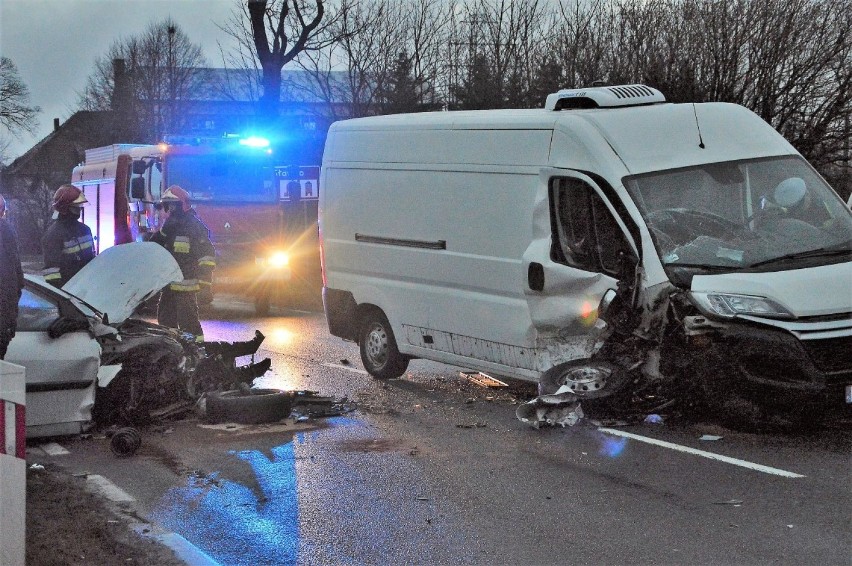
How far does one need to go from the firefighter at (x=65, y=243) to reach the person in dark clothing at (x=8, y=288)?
297 centimetres

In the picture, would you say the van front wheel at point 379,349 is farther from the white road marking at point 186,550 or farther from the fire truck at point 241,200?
the fire truck at point 241,200

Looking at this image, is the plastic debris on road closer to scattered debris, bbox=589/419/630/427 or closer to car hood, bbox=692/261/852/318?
scattered debris, bbox=589/419/630/427

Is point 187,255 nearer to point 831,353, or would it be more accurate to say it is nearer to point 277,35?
point 831,353

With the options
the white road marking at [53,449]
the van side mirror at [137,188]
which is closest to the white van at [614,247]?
the white road marking at [53,449]

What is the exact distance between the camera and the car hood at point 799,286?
7.05 meters

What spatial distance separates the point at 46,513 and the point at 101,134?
64854mm

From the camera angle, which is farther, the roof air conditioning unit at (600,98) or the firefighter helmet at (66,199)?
the firefighter helmet at (66,199)

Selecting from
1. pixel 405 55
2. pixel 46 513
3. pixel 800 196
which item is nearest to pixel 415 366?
pixel 800 196

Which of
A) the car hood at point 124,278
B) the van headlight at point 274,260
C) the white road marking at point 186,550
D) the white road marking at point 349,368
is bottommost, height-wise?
the white road marking at point 349,368

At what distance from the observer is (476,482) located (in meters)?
6.56

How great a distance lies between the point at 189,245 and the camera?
10.9 metres

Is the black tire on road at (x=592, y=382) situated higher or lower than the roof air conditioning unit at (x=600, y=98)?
lower

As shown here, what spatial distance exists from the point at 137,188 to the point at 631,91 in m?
10.6

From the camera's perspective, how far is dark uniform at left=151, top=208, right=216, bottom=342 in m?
10.7
